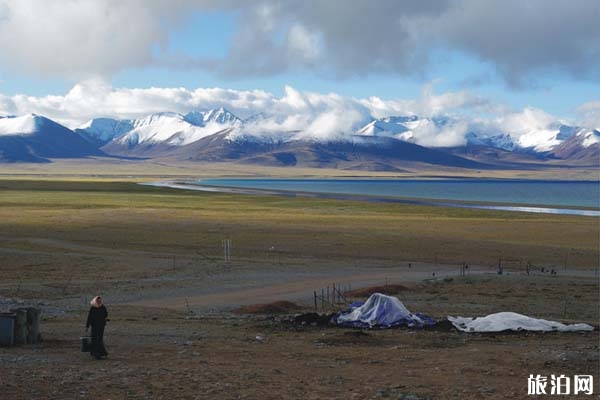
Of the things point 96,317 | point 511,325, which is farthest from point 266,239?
point 96,317

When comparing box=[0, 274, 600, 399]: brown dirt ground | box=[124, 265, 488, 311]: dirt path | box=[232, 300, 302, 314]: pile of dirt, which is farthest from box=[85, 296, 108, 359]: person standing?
box=[124, 265, 488, 311]: dirt path

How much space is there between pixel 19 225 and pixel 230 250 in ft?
83.5

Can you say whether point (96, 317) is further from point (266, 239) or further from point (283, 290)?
point (266, 239)

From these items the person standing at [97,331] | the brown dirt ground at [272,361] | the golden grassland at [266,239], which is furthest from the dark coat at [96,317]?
the golden grassland at [266,239]

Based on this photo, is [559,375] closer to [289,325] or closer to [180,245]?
[289,325]

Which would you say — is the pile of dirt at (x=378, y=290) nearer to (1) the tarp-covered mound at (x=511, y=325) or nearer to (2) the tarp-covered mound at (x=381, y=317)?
(2) the tarp-covered mound at (x=381, y=317)

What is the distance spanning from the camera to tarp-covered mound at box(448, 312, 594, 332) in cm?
2223

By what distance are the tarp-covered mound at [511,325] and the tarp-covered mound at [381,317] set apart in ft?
4.53

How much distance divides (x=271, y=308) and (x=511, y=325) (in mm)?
9921

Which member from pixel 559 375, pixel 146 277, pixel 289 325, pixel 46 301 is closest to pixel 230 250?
pixel 146 277

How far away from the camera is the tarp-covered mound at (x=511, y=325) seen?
22234mm

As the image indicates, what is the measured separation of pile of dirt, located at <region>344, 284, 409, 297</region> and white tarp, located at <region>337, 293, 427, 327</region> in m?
8.44

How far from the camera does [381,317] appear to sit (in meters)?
23.7

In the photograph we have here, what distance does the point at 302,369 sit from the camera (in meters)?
16.8
